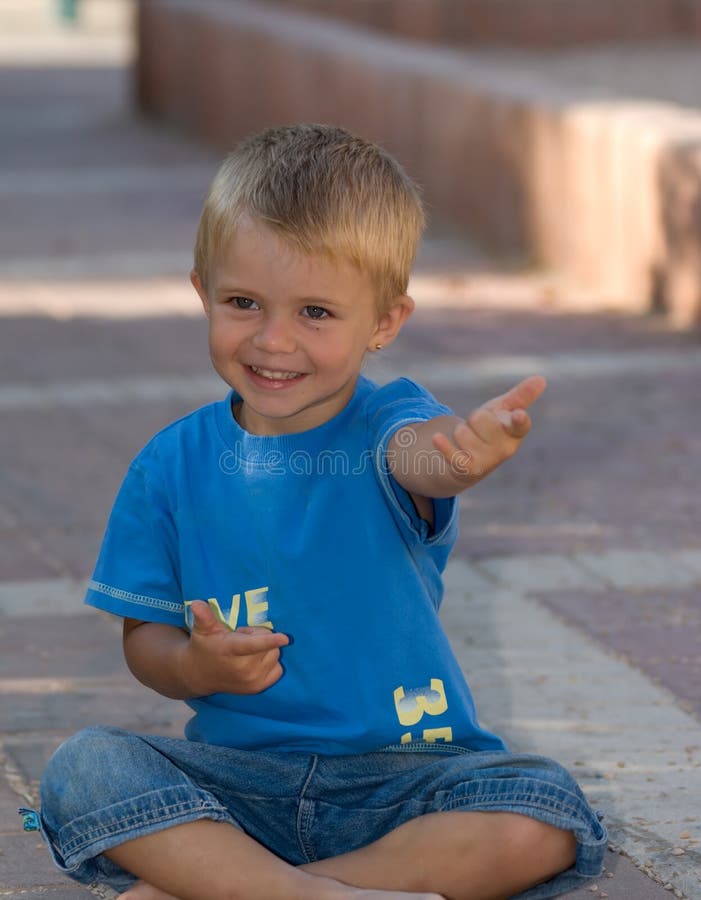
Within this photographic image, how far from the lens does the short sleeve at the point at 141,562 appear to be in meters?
2.64

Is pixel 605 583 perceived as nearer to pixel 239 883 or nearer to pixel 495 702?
pixel 495 702

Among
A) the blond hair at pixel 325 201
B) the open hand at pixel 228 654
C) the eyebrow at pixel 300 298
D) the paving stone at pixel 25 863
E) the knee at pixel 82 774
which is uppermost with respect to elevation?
the blond hair at pixel 325 201

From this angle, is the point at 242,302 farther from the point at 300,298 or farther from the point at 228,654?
the point at 228,654

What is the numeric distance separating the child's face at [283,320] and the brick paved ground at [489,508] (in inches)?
33.1

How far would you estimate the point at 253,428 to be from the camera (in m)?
2.69

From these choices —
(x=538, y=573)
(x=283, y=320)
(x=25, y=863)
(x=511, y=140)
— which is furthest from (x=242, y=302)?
(x=511, y=140)

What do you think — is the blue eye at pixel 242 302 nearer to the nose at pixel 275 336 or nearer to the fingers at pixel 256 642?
the nose at pixel 275 336

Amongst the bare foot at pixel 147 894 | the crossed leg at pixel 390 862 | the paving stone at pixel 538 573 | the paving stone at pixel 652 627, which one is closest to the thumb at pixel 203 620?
the crossed leg at pixel 390 862

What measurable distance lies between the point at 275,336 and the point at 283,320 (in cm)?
3

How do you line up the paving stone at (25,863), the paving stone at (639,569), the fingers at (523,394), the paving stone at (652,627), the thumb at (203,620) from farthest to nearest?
the paving stone at (639,569) → the paving stone at (652,627) → the paving stone at (25,863) → the thumb at (203,620) → the fingers at (523,394)

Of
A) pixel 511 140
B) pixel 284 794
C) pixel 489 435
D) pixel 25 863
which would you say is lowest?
pixel 511 140

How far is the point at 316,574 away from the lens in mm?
2574

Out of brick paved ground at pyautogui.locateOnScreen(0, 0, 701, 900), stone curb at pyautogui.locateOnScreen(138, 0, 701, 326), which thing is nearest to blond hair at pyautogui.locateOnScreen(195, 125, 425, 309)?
brick paved ground at pyautogui.locateOnScreen(0, 0, 701, 900)

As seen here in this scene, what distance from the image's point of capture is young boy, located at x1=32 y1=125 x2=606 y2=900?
250cm
